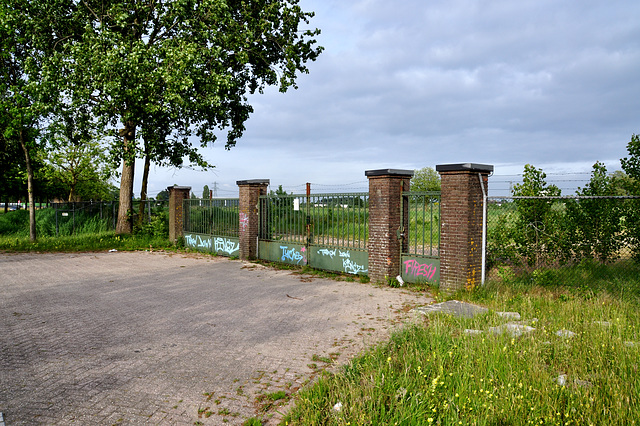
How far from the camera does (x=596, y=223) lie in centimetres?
931

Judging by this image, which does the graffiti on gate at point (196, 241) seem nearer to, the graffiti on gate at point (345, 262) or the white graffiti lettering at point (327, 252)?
the white graffiti lettering at point (327, 252)

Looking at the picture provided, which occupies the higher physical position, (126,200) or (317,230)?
(126,200)

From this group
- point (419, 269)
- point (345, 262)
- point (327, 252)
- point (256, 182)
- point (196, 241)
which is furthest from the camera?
point (196, 241)

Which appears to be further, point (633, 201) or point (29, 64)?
point (29, 64)

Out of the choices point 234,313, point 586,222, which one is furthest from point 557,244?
point 234,313

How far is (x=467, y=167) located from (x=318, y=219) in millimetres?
4682

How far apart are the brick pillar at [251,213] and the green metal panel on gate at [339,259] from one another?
9.77 feet

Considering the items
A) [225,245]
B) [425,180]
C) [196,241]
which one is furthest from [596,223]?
[425,180]

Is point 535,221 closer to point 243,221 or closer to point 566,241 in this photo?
point 566,241

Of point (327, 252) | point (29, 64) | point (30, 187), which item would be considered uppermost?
point (29, 64)

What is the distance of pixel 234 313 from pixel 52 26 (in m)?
17.6

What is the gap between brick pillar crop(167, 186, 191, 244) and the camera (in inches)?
758

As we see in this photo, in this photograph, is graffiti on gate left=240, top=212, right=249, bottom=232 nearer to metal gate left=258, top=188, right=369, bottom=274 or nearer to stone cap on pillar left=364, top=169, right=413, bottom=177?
metal gate left=258, top=188, right=369, bottom=274

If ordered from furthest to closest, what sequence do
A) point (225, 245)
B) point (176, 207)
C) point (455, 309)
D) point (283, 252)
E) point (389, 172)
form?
point (176, 207) → point (225, 245) → point (283, 252) → point (389, 172) → point (455, 309)
